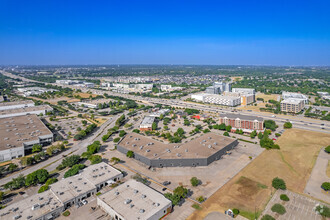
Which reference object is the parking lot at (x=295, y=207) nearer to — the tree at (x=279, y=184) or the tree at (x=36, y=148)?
the tree at (x=279, y=184)

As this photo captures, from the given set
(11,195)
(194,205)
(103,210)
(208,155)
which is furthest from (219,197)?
(11,195)

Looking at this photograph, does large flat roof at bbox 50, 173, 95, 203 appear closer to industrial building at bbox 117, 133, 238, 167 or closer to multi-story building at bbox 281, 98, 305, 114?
industrial building at bbox 117, 133, 238, 167

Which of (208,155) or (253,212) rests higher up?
(208,155)

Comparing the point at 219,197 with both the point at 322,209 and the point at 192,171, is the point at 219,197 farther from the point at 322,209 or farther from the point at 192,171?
the point at 322,209

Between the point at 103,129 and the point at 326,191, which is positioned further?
the point at 103,129

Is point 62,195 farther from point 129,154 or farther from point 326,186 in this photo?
point 326,186

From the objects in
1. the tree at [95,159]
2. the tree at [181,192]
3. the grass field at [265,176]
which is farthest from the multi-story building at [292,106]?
the tree at [95,159]
